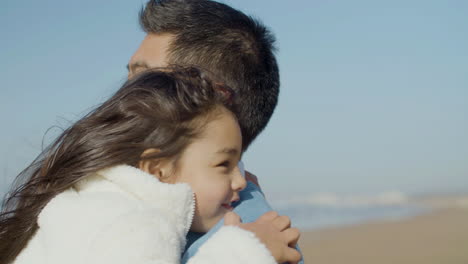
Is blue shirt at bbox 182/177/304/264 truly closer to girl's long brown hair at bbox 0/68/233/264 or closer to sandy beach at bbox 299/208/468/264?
girl's long brown hair at bbox 0/68/233/264

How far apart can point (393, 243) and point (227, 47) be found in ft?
29.1

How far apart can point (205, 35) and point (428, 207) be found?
14.4 metres

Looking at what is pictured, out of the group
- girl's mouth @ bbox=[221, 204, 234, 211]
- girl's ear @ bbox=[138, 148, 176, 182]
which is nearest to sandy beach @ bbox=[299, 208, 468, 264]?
girl's mouth @ bbox=[221, 204, 234, 211]

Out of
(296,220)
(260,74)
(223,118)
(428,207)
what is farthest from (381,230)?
(223,118)

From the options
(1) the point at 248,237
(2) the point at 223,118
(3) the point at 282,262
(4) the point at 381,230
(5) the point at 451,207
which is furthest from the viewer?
(5) the point at 451,207

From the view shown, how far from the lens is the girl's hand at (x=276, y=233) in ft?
6.46

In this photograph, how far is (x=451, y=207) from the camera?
16.3m

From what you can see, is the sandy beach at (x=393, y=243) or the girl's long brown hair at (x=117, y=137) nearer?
the girl's long brown hair at (x=117, y=137)

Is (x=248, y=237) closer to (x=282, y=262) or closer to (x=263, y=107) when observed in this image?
(x=282, y=262)

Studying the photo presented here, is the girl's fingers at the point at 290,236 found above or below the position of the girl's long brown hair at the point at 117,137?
below

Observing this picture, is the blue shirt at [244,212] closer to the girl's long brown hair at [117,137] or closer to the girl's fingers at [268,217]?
the girl's fingers at [268,217]

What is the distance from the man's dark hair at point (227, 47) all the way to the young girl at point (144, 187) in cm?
79

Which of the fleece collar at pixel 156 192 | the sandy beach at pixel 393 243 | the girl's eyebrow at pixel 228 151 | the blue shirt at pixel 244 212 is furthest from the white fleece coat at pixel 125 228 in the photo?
the sandy beach at pixel 393 243

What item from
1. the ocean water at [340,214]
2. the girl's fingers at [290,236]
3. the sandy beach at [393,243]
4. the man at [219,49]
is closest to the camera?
the girl's fingers at [290,236]
